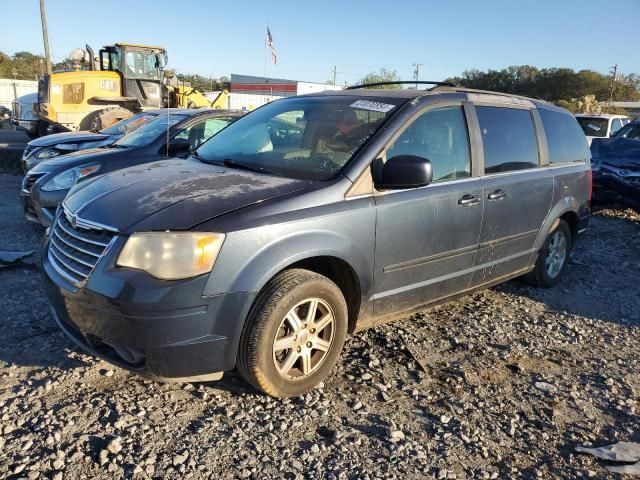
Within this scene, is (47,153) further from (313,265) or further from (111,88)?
(111,88)

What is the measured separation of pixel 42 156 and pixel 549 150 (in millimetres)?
6981

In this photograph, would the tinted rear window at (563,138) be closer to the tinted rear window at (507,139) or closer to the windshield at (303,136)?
the tinted rear window at (507,139)

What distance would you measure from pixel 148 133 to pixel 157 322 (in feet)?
16.8

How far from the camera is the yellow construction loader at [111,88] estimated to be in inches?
588

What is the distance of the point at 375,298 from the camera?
3.38 m

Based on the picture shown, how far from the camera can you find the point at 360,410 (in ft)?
9.90

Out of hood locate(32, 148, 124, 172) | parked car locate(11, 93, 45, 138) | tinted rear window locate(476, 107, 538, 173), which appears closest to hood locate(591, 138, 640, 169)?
tinted rear window locate(476, 107, 538, 173)

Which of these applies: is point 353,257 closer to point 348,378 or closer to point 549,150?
point 348,378

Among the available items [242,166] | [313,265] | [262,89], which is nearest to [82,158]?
[242,166]

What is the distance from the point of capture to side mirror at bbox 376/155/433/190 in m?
3.18

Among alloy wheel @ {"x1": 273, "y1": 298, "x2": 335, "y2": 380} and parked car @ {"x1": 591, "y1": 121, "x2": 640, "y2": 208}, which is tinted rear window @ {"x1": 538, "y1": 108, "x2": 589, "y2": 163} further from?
parked car @ {"x1": 591, "y1": 121, "x2": 640, "y2": 208}

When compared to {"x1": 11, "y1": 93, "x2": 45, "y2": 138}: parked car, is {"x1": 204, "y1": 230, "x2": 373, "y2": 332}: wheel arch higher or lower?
lower

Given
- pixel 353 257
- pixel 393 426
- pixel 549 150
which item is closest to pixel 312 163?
pixel 353 257

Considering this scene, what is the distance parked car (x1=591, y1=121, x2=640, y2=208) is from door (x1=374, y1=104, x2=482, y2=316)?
18.5ft
